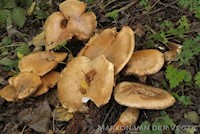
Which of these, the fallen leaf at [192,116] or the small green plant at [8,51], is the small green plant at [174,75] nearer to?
the fallen leaf at [192,116]

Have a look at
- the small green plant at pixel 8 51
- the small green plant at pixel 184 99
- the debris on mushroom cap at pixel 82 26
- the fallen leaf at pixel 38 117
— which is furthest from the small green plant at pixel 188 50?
the small green plant at pixel 8 51

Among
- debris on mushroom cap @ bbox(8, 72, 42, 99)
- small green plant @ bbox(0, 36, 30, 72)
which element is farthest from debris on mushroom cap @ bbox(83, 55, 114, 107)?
small green plant @ bbox(0, 36, 30, 72)

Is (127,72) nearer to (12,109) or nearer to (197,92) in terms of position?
(197,92)

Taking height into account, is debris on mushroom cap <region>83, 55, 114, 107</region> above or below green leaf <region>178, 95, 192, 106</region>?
above

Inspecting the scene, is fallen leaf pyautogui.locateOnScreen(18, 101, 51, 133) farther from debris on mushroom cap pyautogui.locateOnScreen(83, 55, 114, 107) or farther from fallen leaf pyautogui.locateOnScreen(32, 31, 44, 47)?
fallen leaf pyautogui.locateOnScreen(32, 31, 44, 47)

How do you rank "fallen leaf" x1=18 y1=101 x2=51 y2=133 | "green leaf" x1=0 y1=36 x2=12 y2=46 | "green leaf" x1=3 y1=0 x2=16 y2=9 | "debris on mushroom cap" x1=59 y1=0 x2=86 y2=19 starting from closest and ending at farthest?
"fallen leaf" x1=18 y1=101 x2=51 y2=133, "debris on mushroom cap" x1=59 y1=0 x2=86 y2=19, "green leaf" x1=0 y1=36 x2=12 y2=46, "green leaf" x1=3 y1=0 x2=16 y2=9
